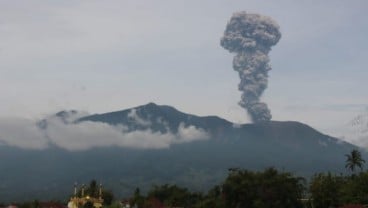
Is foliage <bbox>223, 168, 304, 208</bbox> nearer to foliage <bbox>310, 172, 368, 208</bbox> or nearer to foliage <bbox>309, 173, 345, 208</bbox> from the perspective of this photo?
foliage <bbox>309, 173, 345, 208</bbox>

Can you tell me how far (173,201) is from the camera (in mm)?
126188

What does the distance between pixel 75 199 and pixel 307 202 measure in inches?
1903

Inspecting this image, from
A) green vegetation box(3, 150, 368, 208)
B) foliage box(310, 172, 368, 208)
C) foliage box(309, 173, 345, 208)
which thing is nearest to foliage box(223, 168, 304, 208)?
green vegetation box(3, 150, 368, 208)

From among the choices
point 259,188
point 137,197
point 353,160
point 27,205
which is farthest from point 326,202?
point 27,205

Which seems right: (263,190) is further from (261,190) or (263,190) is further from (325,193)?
(325,193)

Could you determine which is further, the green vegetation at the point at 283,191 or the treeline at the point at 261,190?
the treeline at the point at 261,190

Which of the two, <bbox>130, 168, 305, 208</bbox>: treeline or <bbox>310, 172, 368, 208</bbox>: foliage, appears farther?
<bbox>130, 168, 305, 208</bbox>: treeline

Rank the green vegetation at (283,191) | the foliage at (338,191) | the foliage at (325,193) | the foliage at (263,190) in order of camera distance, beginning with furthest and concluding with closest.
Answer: the foliage at (325,193)
the foliage at (263,190)
the green vegetation at (283,191)
the foliage at (338,191)

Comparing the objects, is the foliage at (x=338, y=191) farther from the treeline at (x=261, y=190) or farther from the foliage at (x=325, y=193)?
the treeline at (x=261, y=190)

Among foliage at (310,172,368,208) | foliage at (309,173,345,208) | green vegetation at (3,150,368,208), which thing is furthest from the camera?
foliage at (309,173,345,208)

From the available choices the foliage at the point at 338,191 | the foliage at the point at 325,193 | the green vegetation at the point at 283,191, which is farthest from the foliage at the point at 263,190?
the foliage at the point at 338,191

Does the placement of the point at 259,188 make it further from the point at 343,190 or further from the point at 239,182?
the point at 343,190

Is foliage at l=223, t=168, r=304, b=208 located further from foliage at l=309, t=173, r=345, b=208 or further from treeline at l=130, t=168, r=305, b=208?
foliage at l=309, t=173, r=345, b=208

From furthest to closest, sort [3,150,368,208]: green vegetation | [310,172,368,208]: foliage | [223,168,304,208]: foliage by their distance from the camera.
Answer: [223,168,304,208]: foliage
[3,150,368,208]: green vegetation
[310,172,368,208]: foliage
